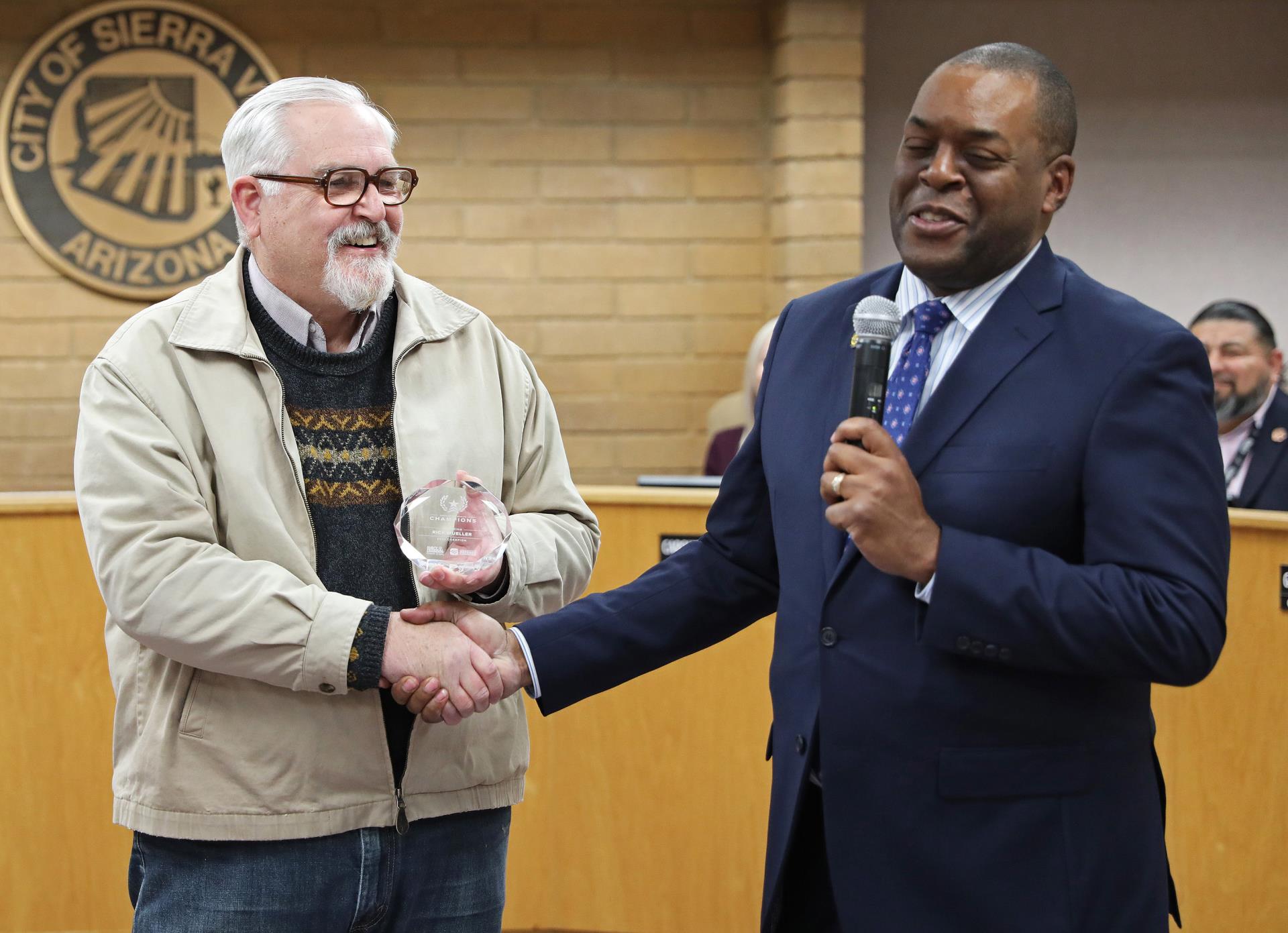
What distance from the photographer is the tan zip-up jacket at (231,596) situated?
167cm

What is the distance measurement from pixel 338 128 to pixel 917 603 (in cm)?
102

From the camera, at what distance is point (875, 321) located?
4.84 ft

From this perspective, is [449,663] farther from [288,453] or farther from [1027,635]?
[1027,635]

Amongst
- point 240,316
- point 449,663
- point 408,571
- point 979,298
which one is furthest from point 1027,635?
point 240,316

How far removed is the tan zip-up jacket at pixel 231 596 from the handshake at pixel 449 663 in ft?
0.18

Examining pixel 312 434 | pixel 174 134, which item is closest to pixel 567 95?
pixel 174 134

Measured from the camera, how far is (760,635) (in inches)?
120

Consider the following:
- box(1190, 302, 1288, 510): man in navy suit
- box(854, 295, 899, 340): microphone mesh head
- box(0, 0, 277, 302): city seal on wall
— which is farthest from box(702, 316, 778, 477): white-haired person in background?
box(854, 295, 899, 340): microphone mesh head

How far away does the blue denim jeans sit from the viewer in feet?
5.66

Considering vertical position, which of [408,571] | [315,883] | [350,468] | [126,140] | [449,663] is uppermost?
[126,140]

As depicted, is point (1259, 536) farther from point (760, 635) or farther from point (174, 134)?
point (174, 134)

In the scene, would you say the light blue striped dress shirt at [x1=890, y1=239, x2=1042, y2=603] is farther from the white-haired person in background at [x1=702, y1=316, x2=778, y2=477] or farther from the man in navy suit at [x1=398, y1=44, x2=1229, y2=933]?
the white-haired person in background at [x1=702, y1=316, x2=778, y2=477]

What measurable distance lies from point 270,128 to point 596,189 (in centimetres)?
342

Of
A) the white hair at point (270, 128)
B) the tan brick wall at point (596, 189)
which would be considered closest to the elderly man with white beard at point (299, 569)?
the white hair at point (270, 128)
